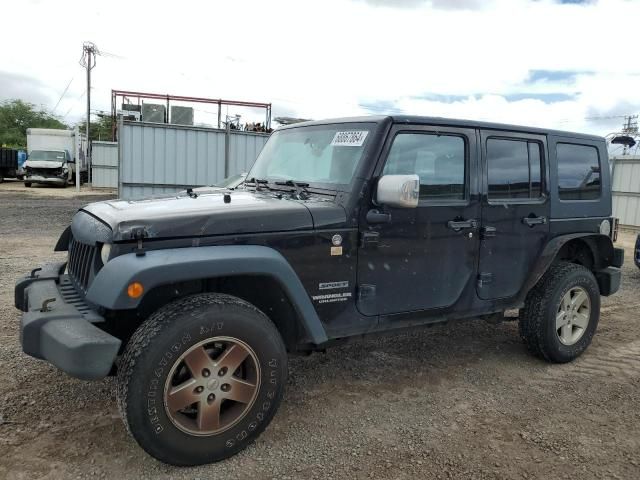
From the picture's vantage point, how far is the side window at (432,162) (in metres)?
3.41

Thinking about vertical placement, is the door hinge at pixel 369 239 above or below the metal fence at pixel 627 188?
below

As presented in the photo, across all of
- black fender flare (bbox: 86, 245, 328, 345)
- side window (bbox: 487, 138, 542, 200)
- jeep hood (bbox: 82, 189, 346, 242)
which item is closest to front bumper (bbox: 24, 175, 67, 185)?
jeep hood (bbox: 82, 189, 346, 242)

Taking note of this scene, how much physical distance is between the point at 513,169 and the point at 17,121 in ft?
208

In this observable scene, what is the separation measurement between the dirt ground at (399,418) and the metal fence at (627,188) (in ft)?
38.6

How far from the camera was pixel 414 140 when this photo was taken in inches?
137

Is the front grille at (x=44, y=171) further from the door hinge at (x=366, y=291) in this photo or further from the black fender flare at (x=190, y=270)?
the door hinge at (x=366, y=291)

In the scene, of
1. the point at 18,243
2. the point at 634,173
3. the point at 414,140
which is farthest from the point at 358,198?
the point at 634,173

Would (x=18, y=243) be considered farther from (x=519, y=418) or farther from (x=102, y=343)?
(x=519, y=418)

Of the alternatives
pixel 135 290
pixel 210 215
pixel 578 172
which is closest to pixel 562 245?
pixel 578 172

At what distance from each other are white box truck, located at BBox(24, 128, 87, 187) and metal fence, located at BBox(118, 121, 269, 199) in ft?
46.5

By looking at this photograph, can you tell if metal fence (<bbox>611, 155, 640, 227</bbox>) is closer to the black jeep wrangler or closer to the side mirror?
the black jeep wrangler

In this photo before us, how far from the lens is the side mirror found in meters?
2.99

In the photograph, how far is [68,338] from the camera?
2445 millimetres

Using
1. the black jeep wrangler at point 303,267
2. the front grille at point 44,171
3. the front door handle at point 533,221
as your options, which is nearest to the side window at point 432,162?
the black jeep wrangler at point 303,267
